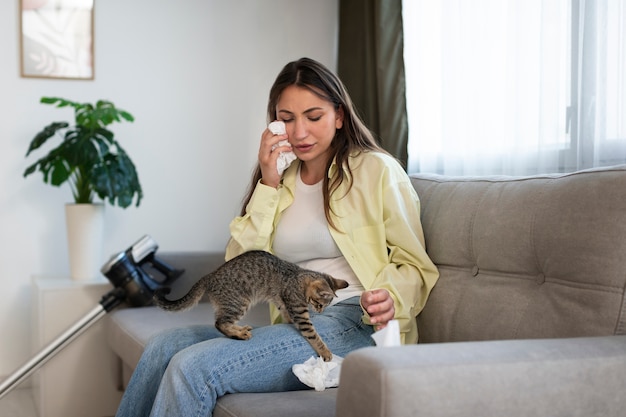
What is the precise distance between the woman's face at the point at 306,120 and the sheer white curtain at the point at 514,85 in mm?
856

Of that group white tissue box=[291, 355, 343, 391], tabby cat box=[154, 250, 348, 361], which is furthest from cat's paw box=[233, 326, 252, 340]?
white tissue box=[291, 355, 343, 391]

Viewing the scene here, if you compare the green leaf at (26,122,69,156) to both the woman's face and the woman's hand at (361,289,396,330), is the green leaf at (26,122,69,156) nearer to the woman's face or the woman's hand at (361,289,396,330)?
the woman's face

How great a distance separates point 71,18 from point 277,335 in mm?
2518

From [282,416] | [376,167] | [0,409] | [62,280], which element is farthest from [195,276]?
[282,416]

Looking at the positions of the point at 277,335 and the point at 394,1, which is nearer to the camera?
the point at 277,335

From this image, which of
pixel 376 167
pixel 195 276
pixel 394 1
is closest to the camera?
pixel 376 167

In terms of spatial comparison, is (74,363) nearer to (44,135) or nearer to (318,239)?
(44,135)

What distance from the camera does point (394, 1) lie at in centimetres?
350

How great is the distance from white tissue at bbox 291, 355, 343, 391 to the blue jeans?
26 millimetres

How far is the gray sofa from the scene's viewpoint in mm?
1280

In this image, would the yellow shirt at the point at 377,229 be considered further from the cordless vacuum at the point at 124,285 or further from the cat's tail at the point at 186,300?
the cordless vacuum at the point at 124,285

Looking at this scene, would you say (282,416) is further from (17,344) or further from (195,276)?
(17,344)

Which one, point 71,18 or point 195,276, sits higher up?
point 71,18

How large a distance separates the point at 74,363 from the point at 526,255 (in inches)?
80.2
